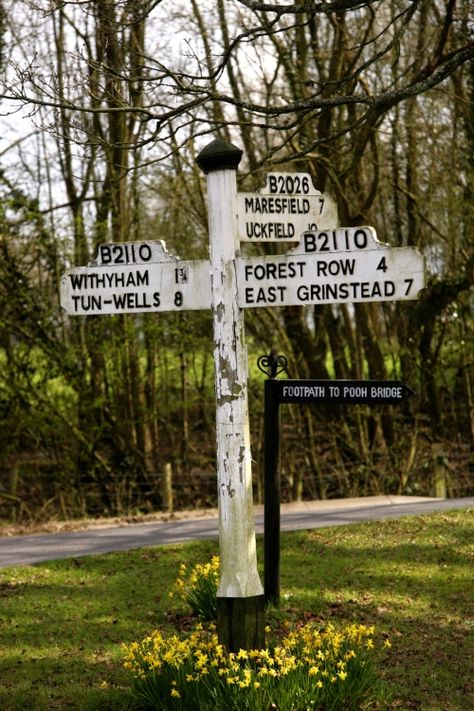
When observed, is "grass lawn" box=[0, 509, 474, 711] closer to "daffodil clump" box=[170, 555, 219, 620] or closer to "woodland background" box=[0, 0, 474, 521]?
"daffodil clump" box=[170, 555, 219, 620]

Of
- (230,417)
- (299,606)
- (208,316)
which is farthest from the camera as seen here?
(208,316)

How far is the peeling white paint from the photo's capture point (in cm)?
516

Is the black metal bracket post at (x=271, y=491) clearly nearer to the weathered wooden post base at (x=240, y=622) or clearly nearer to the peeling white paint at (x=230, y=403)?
the peeling white paint at (x=230, y=403)

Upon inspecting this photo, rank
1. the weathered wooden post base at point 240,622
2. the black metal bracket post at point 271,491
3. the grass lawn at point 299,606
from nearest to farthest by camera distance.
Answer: the weathered wooden post base at point 240,622 < the grass lawn at point 299,606 < the black metal bracket post at point 271,491

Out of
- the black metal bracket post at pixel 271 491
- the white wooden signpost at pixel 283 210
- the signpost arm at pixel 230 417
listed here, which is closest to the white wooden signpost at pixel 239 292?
the signpost arm at pixel 230 417

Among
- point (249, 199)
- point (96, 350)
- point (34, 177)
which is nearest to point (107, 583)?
point (249, 199)

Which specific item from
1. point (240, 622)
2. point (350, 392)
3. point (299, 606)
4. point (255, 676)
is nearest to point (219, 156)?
point (350, 392)

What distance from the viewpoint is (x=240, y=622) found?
5.23m

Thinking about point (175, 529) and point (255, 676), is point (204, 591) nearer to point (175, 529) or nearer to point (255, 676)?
point (255, 676)

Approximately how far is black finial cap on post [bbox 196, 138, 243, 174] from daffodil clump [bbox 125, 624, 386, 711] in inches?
98.2

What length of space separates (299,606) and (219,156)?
4.00 metres

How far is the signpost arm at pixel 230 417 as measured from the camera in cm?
516

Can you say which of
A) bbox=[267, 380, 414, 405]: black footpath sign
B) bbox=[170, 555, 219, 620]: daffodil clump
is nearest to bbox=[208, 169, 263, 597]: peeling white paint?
bbox=[267, 380, 414, 405]: black footpath sign

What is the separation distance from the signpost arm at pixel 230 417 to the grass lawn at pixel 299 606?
1020 mm
